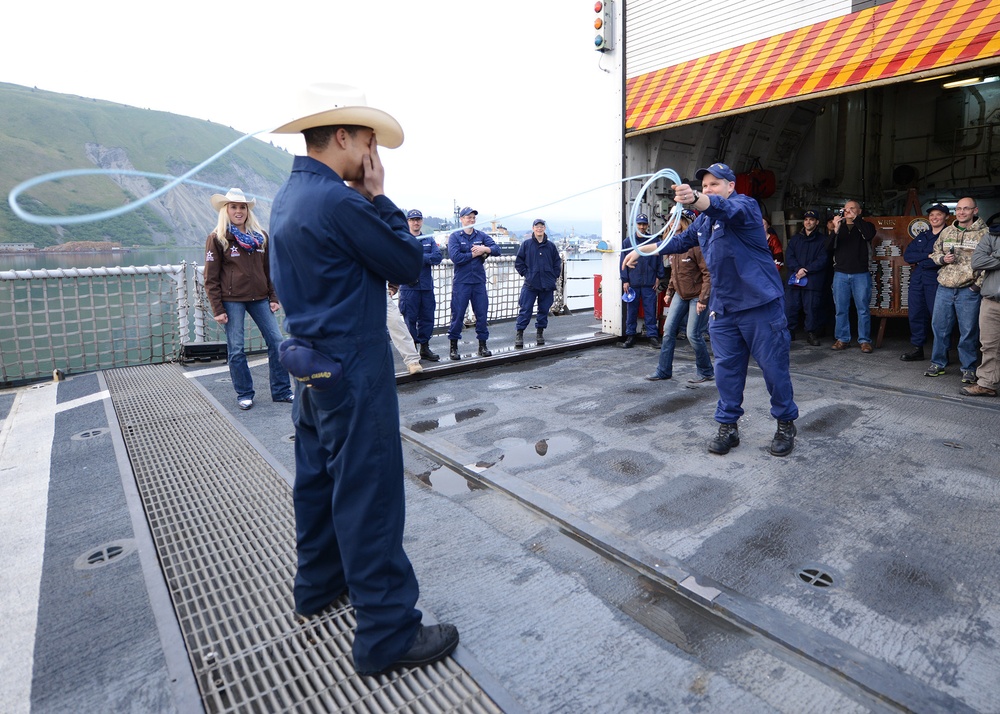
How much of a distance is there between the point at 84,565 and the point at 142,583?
410mm

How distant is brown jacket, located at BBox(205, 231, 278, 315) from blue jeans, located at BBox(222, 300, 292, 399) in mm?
99

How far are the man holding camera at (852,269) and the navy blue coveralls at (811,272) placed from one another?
31 centimetres

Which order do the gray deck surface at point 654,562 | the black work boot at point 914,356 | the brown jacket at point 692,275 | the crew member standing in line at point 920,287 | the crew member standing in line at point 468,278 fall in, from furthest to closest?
the crew member standing in line at point 468,278 < the black work boot at point 914,356 < the crew member standing in line at point 920,287 < the brown jacket at point 692,275 < the gray deck surface at point 654,562

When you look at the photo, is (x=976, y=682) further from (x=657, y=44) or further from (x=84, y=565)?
(x=657, y=44)

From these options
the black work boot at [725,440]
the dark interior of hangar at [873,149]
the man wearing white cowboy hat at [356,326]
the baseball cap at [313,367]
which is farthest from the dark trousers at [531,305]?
the baseball cap at [313,367]

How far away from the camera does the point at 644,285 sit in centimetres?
770

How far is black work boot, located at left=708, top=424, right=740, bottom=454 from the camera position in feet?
12.9

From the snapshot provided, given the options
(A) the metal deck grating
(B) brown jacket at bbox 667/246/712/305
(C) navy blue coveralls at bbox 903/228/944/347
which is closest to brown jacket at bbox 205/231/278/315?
(A) the metal deck grating

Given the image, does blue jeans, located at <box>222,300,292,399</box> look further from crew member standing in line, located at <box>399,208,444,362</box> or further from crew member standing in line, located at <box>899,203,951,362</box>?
crew member standing in line, located at <box>899,203,951,362</box>

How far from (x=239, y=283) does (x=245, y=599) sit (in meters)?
3.55

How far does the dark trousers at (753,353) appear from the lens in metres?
3.82

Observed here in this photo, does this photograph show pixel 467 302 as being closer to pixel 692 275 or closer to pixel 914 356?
pixel 692 275

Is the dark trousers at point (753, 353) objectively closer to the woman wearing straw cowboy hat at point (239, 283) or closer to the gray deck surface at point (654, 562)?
the gray deck surface at point (654, 562)

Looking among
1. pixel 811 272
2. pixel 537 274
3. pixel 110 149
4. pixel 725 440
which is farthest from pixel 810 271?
pixel 110 149
